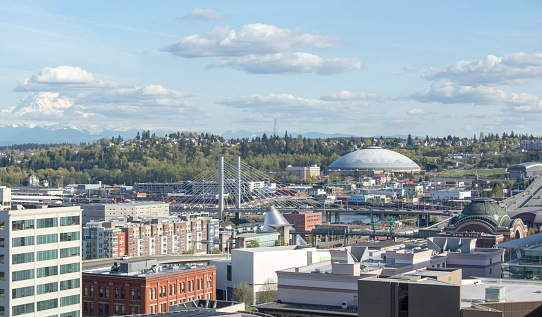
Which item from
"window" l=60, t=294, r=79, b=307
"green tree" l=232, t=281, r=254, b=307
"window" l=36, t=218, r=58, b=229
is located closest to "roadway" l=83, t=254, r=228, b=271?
"green tree" l=232, t=281, r=254, b=307

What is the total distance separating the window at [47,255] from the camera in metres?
22.6

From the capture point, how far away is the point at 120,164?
171 meters

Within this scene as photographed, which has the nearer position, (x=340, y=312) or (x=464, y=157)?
(x=340, y=312)

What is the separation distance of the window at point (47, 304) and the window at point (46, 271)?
680mm

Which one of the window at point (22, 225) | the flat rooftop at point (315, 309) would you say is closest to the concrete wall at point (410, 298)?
the flat rooftop at point (315, 309)

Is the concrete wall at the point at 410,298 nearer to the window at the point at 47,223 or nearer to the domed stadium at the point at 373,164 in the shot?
the window at the point at 47,223

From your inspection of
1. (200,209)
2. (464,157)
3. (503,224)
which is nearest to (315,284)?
(503,224)

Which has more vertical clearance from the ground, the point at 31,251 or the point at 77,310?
the point at 31,251

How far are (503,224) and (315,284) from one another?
29.5 metres

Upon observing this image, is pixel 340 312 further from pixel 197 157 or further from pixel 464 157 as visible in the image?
pixel 464 157

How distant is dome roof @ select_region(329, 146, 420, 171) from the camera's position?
164 m

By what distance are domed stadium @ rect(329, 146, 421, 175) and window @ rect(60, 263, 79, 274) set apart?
14056cm

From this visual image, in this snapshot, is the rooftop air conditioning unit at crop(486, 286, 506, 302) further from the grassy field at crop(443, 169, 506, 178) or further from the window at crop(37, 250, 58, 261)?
the grassy field at crop(443, 169, 506, 178)

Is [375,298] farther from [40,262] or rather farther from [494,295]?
[40,262]
